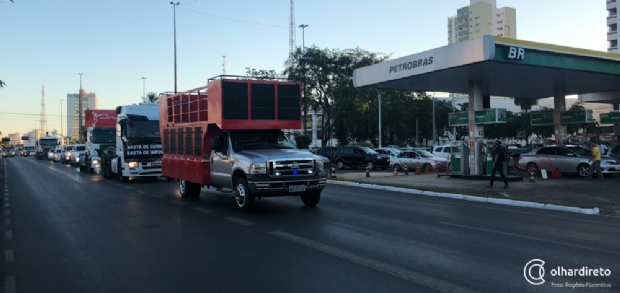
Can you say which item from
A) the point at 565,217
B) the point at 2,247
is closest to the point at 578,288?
the point at 565,217

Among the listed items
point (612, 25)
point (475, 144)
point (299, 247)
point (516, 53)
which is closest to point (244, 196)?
point (299, 247)

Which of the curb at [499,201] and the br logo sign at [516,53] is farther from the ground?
the br logo sign at [516,53]

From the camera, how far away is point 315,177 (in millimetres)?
11938

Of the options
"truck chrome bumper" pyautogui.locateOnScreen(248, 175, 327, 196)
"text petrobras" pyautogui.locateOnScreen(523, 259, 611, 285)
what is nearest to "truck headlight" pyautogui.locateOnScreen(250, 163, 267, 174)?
"truck chrome bumper" pyautogui.locateOnScreen(248, 175, 327, 196)

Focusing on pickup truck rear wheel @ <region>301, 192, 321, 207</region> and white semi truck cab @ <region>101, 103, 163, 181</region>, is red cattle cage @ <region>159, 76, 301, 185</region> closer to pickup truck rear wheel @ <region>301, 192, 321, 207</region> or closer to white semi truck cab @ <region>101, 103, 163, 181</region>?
pickup truck rear wheel @ <region>301, 192, 321, 207</region>

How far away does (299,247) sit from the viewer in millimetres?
8016

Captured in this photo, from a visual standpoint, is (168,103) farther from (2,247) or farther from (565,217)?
(565,217)

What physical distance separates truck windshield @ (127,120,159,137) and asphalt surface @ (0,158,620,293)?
29.6 ft

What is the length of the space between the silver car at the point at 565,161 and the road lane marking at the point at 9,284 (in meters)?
22.5

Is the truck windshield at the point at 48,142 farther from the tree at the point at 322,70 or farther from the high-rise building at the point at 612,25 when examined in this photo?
the high-rise building at the point at 612,25

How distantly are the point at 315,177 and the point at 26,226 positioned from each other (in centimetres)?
659

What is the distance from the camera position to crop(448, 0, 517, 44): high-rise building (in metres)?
167

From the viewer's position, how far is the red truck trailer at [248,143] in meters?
11.5

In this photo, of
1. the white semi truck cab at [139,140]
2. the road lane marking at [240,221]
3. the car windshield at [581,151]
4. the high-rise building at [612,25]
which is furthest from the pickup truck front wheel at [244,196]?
the high-rise building at [612,25]
